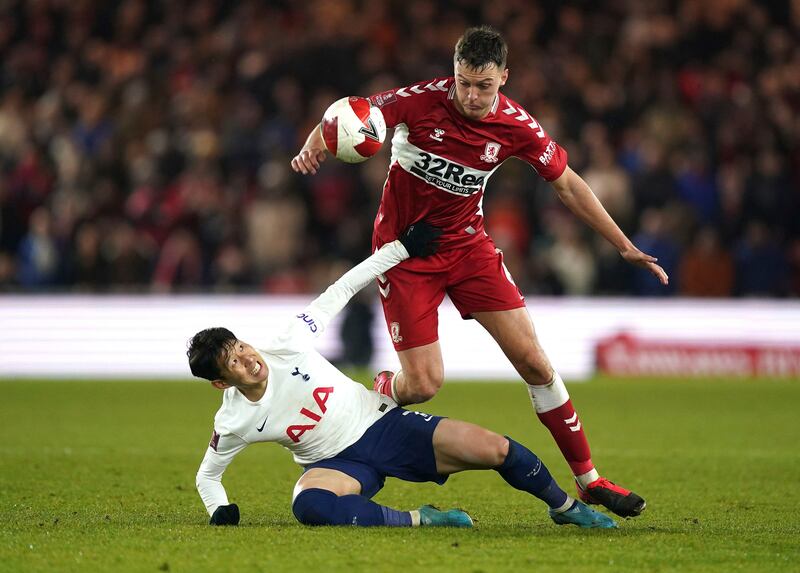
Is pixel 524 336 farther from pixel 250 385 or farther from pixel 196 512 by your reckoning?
pixel 196 512

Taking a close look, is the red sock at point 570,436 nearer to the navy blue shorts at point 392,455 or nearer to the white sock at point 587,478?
the white sock at point 587,478

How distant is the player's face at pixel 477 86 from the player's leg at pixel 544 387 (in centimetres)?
117

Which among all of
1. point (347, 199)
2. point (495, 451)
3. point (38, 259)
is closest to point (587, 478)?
point (495, 451)

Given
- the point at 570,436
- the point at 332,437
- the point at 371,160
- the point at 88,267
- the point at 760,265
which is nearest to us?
the point at 332,437

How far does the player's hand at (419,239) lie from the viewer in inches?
271

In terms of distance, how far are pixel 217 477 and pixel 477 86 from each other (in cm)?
241

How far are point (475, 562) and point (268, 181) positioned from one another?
12099 millimetres

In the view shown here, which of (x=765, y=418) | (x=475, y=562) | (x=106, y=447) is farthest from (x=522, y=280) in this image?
(x=475, y=562)

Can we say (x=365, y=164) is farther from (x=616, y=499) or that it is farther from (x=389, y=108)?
(x=616, y=499)

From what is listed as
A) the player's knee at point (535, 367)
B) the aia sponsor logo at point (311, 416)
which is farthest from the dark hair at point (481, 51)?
the aia sponsor logo at point (311, 416)

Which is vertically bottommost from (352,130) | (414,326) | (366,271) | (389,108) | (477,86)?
(414,326)

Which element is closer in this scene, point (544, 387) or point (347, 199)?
point (544, 387)

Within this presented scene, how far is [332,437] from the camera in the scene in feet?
21.4

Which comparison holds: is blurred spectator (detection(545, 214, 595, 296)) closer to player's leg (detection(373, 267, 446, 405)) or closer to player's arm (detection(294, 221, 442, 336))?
player's leg (detection(373, 267, 446, 405))
